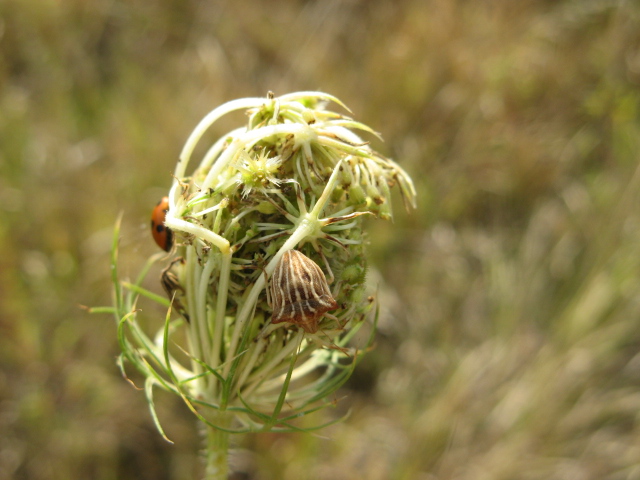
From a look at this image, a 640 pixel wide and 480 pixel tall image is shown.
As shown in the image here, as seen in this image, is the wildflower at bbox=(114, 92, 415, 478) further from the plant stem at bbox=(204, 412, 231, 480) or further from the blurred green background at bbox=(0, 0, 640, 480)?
the blurred green background at bbox=(0, 0, 640, 480)

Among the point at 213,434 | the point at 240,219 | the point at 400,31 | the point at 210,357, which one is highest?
the point at 400,31

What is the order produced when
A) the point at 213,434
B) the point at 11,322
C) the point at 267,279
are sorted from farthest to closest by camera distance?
1. the point at 11,322
2. the point at 213,434
3. the point at 267,279

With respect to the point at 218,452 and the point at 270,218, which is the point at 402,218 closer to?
the point at 218,452

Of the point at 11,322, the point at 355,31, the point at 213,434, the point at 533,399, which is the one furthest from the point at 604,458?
the point at 355,31

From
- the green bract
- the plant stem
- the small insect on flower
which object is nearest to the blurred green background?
the plant stem

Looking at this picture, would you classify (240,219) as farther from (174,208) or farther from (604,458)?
(604,458)

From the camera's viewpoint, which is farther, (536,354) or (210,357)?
(536,354)

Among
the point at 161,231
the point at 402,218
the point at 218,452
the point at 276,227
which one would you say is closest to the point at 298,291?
the point at 276,227

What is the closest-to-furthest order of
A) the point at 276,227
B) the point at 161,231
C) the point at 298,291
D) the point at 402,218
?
the point at 298,291, the point at 276,227, the point at 161,231, the point at 402,218
